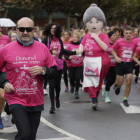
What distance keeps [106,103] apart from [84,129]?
9.19ft

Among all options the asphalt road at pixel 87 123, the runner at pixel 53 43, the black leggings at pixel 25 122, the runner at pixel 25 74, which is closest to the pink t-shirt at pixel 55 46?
the runner at pixel 53 43

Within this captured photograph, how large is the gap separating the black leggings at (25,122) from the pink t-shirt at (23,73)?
0.12m

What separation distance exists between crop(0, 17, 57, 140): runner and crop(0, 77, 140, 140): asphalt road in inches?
67.5

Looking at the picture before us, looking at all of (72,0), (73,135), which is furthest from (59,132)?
(72,0)

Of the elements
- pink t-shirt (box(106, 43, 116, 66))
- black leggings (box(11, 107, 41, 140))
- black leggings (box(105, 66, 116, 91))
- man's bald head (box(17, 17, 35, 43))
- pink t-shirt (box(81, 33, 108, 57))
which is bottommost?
black leggings (box(105, 66, 116, 91))

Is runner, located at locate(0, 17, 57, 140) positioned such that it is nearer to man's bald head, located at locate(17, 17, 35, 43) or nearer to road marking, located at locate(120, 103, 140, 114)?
man's bald head, located at locate(17, 17, 35, 43)

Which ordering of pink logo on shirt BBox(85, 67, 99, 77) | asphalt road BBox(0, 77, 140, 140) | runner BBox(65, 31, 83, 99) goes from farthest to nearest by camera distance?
1. runner BBox(65, 31, 83, 99)
2. pink logo on shirt BBox(85, 67, 99, 77)
3. asphalt road BBox(0, 77, 140, 140)

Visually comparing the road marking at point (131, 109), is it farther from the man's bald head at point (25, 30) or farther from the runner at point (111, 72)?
the man's bald head at point (25, 30)

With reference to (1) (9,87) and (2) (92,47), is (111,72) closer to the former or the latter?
(2) (92,47)

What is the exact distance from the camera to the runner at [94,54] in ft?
27.9

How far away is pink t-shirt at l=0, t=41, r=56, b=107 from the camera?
463cm

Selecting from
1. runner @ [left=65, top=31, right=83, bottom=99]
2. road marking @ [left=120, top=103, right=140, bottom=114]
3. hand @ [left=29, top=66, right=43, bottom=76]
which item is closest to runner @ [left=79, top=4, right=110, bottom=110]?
road marking @ [left=120, top=103, right=140, bottom=114]

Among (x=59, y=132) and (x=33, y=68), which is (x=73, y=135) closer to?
(x=59, y=132)

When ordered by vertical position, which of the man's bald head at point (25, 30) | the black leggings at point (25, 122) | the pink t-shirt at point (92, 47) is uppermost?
the man's bald head at point (25, 30)
